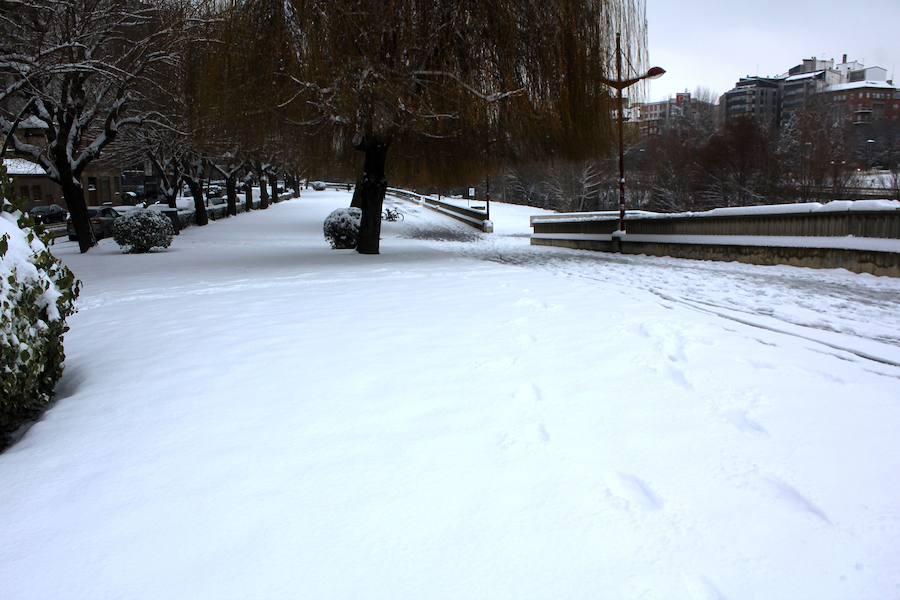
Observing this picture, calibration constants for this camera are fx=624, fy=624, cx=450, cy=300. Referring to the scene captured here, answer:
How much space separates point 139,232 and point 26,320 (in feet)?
48.2

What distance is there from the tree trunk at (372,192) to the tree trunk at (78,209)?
28.0ft

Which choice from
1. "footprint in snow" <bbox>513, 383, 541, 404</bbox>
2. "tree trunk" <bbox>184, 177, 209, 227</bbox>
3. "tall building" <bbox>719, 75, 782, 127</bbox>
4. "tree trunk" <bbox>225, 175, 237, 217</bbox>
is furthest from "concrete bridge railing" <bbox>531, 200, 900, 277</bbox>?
"tall building" <bbox>719, 75, 782, 127</bbox>

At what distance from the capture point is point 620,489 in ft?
9.48

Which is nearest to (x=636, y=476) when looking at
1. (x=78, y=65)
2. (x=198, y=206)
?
(x=78, y=65)

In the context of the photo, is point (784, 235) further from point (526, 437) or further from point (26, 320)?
point (26, 320)

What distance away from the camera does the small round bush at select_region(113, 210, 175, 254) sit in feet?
56.6

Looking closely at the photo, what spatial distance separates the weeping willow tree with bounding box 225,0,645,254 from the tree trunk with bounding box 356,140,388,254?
3cm

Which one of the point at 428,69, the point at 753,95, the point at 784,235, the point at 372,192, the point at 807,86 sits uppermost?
the point at 753,95

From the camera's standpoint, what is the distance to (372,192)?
1475cm

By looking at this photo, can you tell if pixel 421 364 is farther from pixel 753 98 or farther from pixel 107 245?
pixel 753 98

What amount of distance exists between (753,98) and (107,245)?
117 meters

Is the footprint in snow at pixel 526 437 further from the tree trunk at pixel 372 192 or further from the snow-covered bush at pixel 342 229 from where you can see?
the snow-covered bush at pixel 342 229

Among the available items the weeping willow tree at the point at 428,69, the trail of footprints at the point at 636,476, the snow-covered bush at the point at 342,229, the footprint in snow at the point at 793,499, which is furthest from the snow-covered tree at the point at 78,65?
the footprint in snow at the point at 793,499

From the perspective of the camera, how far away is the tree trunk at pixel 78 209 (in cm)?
1727
